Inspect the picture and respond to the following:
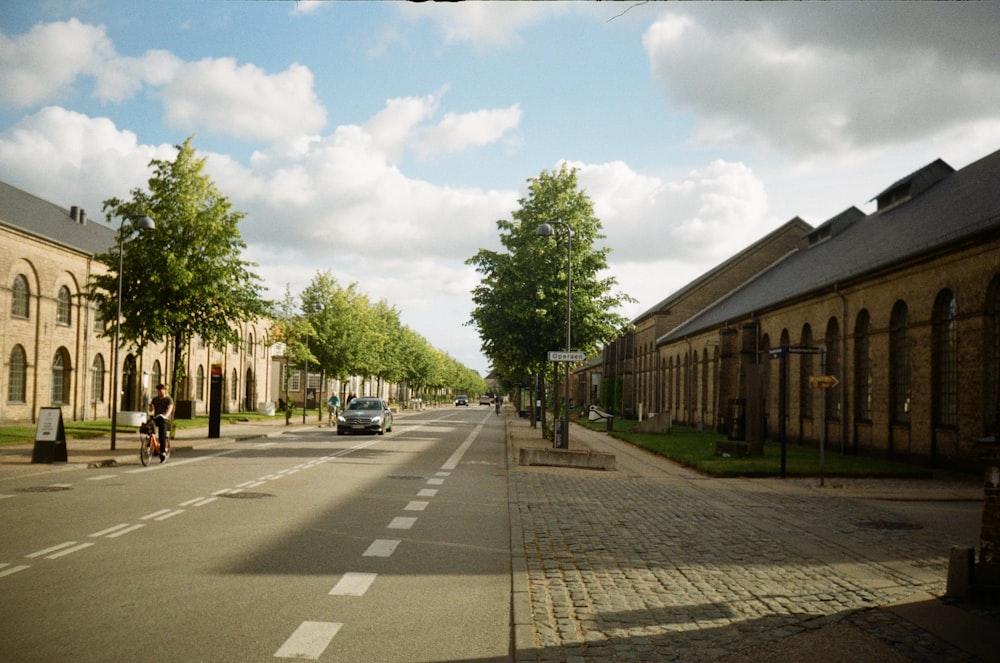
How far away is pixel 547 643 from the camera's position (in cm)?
588

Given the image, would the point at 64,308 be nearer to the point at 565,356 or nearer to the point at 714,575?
the point at 565,356

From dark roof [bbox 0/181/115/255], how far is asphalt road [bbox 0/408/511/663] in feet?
82.5

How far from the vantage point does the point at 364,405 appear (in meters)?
38.8

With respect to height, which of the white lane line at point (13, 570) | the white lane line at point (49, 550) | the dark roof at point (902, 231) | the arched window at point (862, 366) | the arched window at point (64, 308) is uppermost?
the dark roof at point (902, 231)

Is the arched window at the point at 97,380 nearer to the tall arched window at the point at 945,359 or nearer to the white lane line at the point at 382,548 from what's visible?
the tall arched window at the point at 945,359

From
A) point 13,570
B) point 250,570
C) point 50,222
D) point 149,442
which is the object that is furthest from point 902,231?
point 50,222

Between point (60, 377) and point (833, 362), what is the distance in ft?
108

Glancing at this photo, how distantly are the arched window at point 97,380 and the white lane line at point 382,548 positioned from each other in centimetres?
3719

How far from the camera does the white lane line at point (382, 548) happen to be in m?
9.21

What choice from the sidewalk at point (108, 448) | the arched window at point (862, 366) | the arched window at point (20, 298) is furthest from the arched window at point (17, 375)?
the arched window at point (862, 366)

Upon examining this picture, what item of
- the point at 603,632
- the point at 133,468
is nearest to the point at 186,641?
the point at 603,632

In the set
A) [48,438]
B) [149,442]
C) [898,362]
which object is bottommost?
[149,442]

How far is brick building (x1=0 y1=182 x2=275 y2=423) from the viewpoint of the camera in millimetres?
36062

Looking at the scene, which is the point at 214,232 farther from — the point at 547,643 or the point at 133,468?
the point at 547,643
